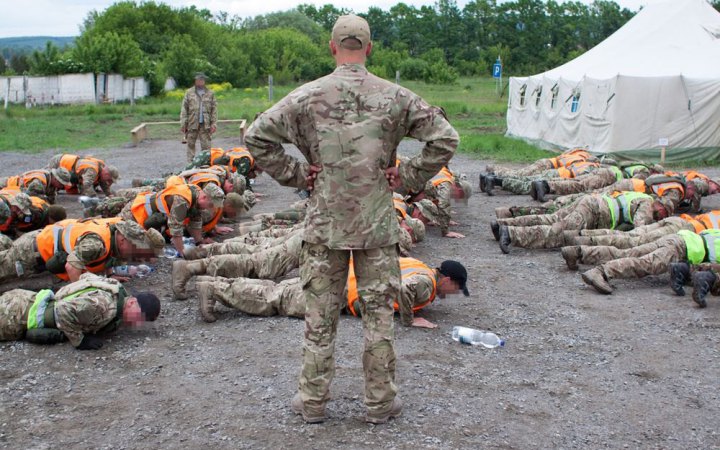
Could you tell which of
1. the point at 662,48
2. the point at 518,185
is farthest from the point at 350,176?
the point at 662,48

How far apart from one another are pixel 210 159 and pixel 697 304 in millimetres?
7440

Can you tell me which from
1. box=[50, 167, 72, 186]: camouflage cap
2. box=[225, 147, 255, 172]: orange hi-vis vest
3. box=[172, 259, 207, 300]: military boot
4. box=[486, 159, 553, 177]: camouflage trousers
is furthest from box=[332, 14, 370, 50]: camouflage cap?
box=[486, 159, 553, 177]: camouflage trousers

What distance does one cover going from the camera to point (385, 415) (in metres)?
3.81

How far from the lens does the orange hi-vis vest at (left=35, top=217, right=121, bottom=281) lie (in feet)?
19.4

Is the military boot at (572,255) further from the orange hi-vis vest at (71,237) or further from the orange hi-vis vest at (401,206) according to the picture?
the orange hi-vis vest at (71,237)

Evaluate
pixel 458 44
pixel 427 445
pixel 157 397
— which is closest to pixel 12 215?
pixel 157 397

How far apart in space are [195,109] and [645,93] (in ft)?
29.5

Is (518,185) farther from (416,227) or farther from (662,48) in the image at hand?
(662,48)

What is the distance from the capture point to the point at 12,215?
745cm

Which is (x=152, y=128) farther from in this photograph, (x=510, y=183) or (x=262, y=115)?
(x=262, y=115)

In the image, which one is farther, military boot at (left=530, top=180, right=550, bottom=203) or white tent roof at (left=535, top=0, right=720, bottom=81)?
white tent roof at (left=535, top=0, right=720, bottom=81)

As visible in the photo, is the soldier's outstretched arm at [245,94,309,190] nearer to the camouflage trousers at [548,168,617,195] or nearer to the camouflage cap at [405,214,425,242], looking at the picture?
the camouflage cap at [405,214,425,242]

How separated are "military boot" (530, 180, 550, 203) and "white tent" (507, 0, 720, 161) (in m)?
4.69

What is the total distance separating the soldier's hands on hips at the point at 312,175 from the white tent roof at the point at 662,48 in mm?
12514
